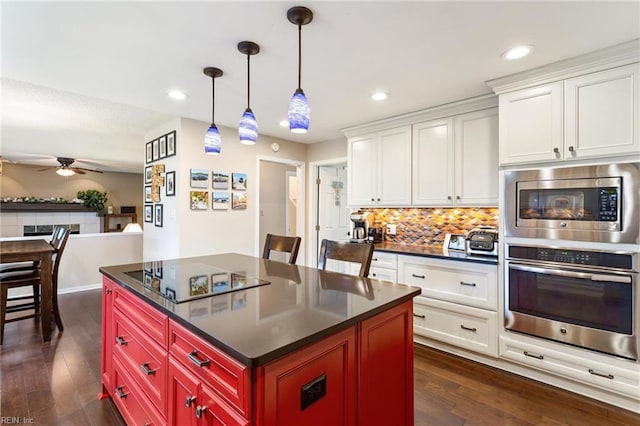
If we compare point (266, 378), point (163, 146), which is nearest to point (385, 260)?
point (266, 378)

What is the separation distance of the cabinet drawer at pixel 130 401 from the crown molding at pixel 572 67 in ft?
10.1

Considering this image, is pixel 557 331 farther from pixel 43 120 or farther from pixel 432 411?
pixel 43 120

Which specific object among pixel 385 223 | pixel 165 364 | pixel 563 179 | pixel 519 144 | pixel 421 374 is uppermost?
pixel 519 144

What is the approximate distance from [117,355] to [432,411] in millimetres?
2002

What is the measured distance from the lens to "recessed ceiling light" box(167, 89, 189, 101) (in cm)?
270

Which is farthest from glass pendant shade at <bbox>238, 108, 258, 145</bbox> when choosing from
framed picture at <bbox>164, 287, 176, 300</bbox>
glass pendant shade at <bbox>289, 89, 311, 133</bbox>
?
framed picture at <bbox>164, 287, 176, 300</bbox>

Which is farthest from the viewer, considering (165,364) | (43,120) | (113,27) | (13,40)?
(43,120)

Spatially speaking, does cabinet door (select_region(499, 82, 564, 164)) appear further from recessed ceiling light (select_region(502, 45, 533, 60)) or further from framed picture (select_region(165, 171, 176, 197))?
framed picture (select_region(165, 171, 176, 197))

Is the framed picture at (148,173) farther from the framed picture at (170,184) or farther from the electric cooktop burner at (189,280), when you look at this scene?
the electric cooktop burner at (189,280)

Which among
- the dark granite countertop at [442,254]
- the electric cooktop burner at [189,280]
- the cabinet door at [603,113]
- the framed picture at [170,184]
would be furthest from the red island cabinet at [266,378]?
the framed picture at [170,184]

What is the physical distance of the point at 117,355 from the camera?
1.85 m

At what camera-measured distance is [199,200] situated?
3549 mm

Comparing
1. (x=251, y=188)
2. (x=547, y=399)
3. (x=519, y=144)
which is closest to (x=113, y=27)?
(x=251, y=188)

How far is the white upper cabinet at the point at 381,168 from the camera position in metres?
3.32
